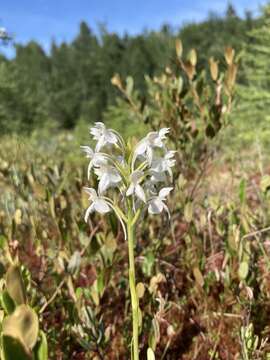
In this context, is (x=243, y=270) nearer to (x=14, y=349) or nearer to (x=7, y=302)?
(x=7, y=302)

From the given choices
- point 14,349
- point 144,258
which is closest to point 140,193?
point 14,349

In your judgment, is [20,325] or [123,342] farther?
[123,342]

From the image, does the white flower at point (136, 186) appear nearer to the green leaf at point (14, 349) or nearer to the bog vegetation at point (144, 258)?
the bog vegetation at point (144, 258)

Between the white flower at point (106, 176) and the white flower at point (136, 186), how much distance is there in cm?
4

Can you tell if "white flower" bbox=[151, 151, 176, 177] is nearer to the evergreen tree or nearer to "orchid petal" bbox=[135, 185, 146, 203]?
"orchid petal" bbox=[135, 185, 146, 203]

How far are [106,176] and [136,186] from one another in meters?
0.08

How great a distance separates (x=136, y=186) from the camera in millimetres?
1213

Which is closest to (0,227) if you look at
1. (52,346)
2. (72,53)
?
(52,346)

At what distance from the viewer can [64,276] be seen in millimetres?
2043

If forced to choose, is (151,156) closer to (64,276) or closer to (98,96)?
(64,276)

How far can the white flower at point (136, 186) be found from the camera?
1.20 m

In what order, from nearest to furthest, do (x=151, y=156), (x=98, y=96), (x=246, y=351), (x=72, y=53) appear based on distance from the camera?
(x=151, y=156) < (x=246, y=351) < (x=98, y=96) < (x=72, y=53)

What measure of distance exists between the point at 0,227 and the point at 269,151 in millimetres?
4243

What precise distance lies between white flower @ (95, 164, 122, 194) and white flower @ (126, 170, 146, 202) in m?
0.04
